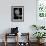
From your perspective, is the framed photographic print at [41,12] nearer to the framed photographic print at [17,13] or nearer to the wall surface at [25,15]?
the wall surface at [25,15]

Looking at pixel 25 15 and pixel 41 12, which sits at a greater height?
pixel 41 12

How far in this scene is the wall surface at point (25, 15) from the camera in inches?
248

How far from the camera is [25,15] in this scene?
6.33 metres

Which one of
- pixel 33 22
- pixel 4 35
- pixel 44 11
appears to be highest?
pixel 44 11

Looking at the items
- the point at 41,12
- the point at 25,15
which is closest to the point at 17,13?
the point at 25,15

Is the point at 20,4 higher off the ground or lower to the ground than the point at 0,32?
higher

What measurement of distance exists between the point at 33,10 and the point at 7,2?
44.3 inches

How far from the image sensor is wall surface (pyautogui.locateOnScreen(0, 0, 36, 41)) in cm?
629

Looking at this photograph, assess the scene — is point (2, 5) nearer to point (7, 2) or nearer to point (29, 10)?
point (7, 2)

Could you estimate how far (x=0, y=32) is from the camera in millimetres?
6355

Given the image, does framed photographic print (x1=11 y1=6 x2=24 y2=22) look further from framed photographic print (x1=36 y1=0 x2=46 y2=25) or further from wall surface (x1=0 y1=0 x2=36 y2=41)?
framed photographic print (x1=36 y1=0 x2=46 y2=25)

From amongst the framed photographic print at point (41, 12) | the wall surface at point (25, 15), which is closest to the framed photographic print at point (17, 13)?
the wall surface at point (25, 15)

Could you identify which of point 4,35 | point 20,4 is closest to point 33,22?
point 20,4

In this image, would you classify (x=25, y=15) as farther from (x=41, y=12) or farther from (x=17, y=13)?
(x=41, y=12)
